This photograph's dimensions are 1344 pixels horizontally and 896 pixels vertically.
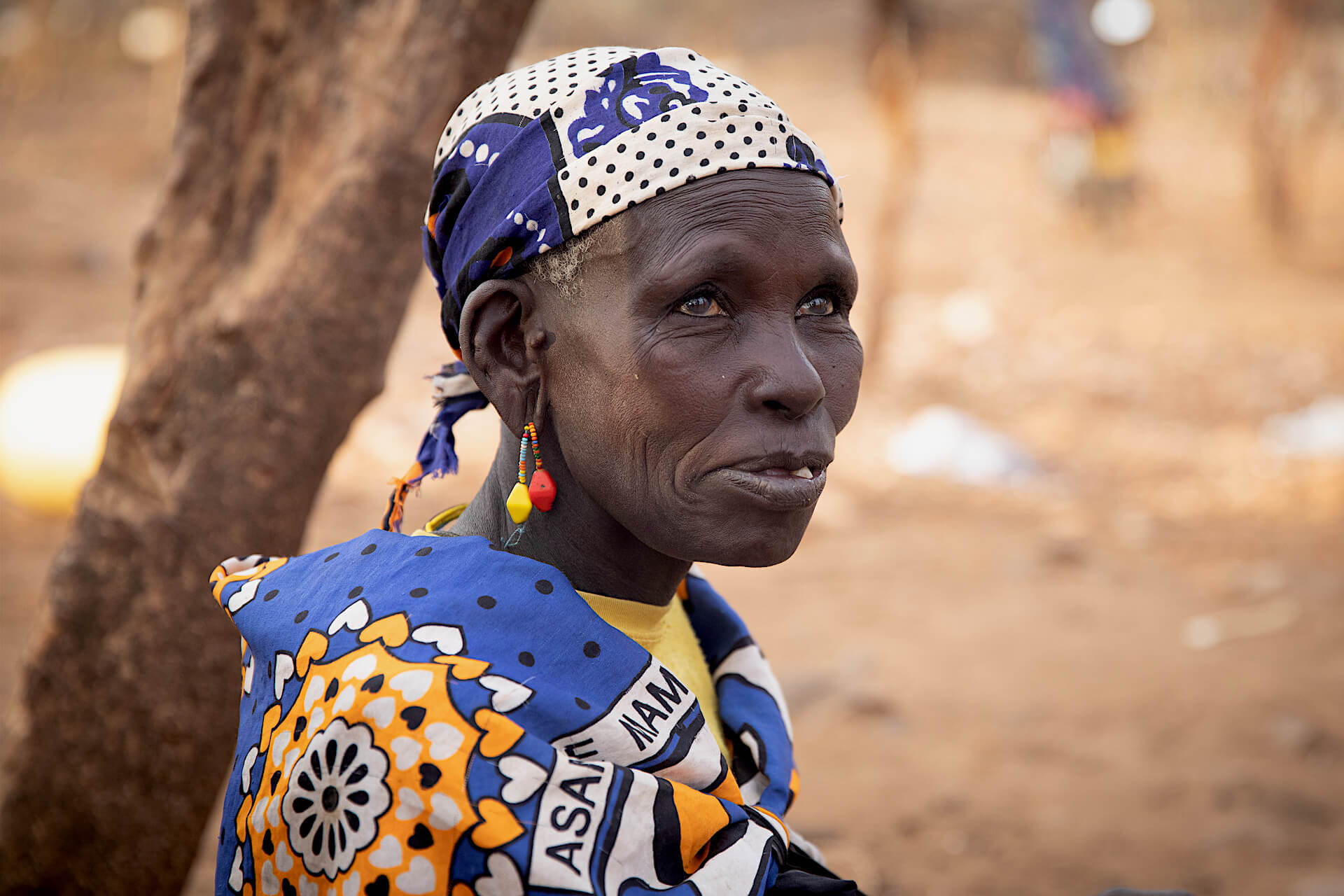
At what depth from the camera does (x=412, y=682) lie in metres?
1.33

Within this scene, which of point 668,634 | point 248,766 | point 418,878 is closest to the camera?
point 418,878

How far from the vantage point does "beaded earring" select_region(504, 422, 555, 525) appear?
62.1 inches

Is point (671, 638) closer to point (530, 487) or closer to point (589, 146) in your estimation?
point (530, 487)

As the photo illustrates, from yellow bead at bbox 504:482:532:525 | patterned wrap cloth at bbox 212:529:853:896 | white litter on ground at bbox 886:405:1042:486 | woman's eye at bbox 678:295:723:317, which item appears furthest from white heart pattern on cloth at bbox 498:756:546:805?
white litter on ground at bbox 886:405:1042:486

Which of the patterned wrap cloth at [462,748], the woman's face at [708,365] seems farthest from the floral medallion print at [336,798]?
the woman's face at [708,365]

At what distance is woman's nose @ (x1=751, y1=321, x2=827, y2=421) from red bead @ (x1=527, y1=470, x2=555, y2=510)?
0.33m

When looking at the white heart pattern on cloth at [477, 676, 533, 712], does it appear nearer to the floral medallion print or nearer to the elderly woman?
the elderly woman

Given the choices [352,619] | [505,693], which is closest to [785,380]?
[505,693]

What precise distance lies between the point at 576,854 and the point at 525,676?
0.22m

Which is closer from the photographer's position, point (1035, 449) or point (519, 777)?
point (519, 777)

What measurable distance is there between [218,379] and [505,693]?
1318 millimetres

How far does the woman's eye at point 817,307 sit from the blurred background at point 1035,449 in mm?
1103

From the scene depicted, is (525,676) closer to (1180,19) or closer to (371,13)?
(371,13)

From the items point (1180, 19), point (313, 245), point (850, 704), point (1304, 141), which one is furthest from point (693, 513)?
point (1180, 19)
